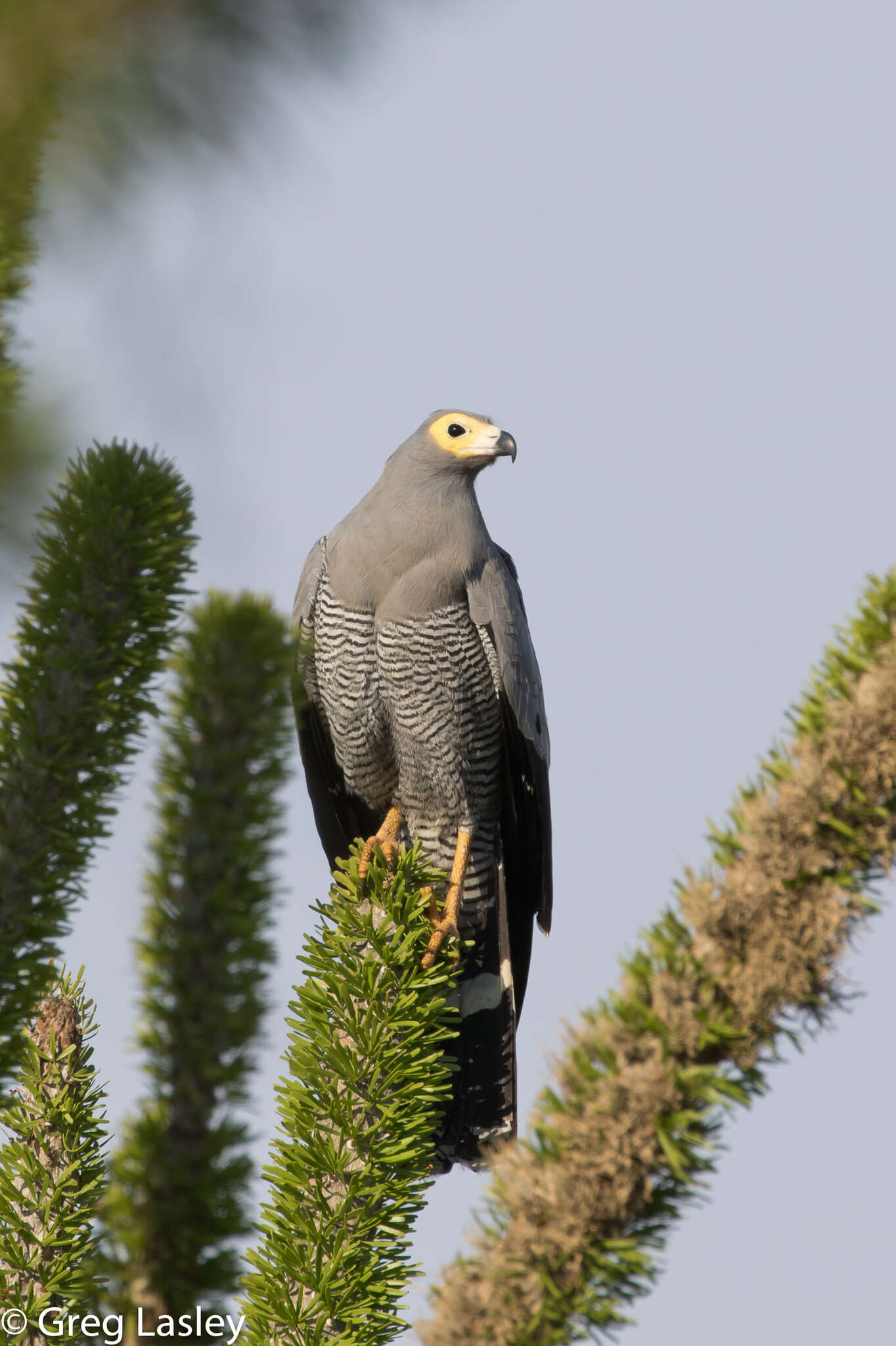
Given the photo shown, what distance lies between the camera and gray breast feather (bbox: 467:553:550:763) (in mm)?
5672

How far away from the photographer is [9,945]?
1614mm

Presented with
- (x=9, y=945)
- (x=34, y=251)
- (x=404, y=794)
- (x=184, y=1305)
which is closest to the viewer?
(x=34, y=251)

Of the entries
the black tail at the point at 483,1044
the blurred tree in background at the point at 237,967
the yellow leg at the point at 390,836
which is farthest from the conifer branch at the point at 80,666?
the black tail at the point at 483,1044

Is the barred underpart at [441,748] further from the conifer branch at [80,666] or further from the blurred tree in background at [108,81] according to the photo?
the blurred tree in background at [108,81]

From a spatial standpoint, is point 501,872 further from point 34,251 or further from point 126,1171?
point 34,251

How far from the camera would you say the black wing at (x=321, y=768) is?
5785mm

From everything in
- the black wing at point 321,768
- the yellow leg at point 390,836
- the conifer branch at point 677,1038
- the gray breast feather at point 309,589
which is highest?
the gray breast feather at point 309,589

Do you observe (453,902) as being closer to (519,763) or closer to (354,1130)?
(519,763)

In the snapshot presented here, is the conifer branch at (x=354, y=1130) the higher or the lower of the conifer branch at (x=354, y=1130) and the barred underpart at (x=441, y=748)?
the lower

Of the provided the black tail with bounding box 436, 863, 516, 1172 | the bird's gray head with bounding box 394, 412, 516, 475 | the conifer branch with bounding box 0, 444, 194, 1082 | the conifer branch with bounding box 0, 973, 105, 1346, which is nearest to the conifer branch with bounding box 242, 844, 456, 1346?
the conifer branch with bounding box 0, 973, 105, 1346

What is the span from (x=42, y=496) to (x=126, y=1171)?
143 centimetres

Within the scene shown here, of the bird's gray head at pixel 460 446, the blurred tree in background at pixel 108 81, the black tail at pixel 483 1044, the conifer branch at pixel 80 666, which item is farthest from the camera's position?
the bird's gray head at pixel 460 446

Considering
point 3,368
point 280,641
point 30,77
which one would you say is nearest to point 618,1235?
point 280,641

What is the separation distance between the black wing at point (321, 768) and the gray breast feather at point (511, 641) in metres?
0.82
